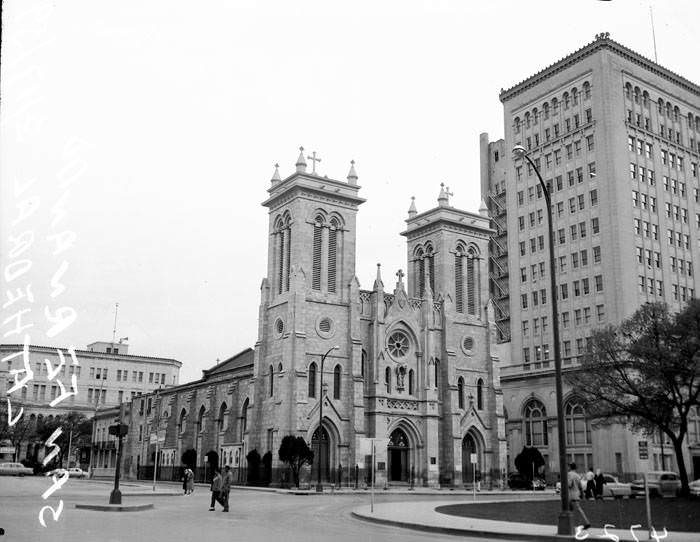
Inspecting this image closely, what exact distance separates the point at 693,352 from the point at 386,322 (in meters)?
26.9

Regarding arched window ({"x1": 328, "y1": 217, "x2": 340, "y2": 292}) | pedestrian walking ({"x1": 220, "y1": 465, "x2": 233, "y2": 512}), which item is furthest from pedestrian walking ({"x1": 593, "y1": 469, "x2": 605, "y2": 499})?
arched window ({"x1": 328, "y1": 217, "x2": 340, "y2": 292})

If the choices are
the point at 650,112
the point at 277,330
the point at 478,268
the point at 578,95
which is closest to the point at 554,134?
the point at 578,95

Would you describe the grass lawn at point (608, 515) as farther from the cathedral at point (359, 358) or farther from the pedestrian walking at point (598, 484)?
the cathedral at point (359, 358)

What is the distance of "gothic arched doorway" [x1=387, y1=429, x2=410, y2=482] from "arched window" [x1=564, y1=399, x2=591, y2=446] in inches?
743

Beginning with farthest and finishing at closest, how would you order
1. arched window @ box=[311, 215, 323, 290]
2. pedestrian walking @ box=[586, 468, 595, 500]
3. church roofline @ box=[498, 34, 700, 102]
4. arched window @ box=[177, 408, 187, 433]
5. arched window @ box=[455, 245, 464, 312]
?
church roofline @ box=[498, 34, 700, 102] → arched window @ box=[177, 408, 187, 433] → arched window @ box=[455, 245, 464, 312] → arched window @ box=[311, 215, 323, 290] → pedestrian walking @ box=[586, 468, 595, 500]

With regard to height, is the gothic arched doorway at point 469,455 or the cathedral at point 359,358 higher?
the cathedral at point 359,358

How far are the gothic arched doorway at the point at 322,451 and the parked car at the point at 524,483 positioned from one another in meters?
17.2

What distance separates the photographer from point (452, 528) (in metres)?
22.4

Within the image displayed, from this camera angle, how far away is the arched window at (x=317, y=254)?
63.3 m

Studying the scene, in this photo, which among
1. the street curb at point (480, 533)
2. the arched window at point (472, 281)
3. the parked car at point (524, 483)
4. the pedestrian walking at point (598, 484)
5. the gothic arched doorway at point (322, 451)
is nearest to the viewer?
the street curb at point (480, 533)

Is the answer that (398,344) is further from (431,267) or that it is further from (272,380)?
(272,380)

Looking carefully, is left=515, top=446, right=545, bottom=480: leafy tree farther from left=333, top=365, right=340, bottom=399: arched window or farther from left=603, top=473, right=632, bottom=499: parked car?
left=333, top=365, right=340, bottom=399: arched window

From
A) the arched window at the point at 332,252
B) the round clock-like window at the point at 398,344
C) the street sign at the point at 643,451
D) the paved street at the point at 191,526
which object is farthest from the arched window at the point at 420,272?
the street sign at the point at 643,451

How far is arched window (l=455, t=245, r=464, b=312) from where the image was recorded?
72250mm
